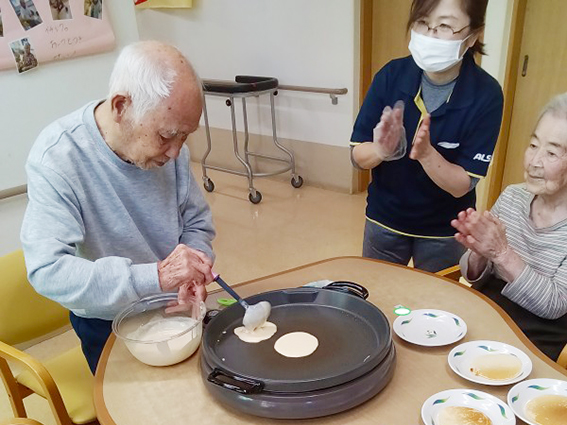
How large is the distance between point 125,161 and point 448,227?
105 cm

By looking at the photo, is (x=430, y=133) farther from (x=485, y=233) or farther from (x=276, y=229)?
(x=276, y=229)

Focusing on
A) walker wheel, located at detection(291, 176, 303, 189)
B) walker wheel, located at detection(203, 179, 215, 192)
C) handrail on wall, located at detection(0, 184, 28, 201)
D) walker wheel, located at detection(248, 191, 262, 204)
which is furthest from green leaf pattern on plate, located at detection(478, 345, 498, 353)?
walker wheel, located at detection(203, 179, 215, 192)

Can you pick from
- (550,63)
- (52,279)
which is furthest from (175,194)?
(550,63)

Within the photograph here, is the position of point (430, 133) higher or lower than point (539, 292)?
higher

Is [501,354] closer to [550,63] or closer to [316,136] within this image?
[550,63]

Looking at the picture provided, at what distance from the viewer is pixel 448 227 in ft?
5.72

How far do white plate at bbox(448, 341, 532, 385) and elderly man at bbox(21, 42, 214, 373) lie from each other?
1.85ft

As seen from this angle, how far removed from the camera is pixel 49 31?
7.91 ft

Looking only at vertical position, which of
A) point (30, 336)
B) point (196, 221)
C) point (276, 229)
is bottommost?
point (276, 229)

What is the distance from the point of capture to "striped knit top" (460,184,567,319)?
1361 mm

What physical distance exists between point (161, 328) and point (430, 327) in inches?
24.9

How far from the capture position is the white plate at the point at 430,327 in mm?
1185

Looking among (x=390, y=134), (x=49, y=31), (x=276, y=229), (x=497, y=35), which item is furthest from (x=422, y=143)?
(x=276, y=229)

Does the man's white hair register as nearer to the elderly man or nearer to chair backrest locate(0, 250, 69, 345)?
the elderly man
